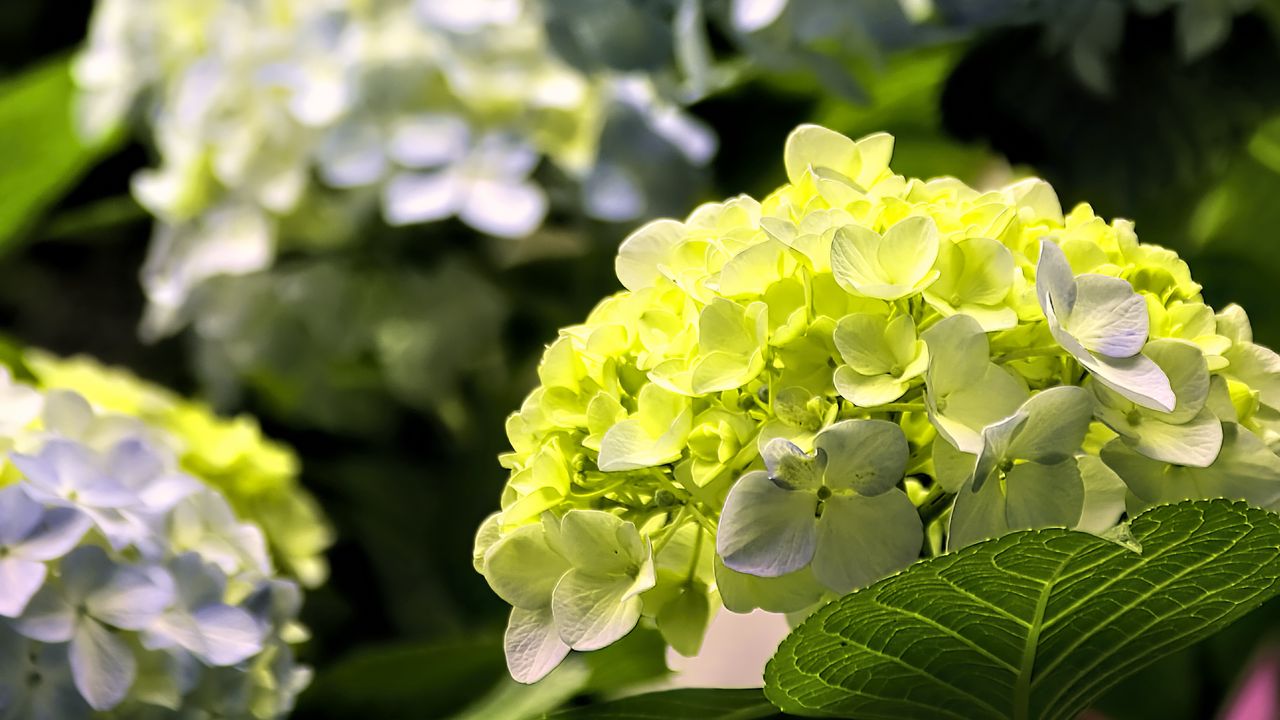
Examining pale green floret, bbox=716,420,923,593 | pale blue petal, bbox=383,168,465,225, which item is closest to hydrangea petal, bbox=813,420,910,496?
pale green floret, bbox=716,420,923,593

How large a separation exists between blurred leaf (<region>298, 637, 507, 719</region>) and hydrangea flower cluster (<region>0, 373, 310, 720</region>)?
0.07m

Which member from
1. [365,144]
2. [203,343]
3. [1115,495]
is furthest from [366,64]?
[1115,495]

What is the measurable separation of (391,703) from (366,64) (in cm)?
17

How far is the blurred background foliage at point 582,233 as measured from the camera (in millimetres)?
348

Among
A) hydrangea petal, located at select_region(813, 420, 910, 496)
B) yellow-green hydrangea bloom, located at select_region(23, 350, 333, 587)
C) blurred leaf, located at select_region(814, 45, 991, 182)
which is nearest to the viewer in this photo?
hydrangea petal, located at select_region(813, 420, 910, 496)

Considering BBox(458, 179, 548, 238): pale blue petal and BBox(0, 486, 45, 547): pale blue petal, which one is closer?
BBox(0, 486, 45, 547): pale blue petal

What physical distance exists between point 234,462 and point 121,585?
9cm

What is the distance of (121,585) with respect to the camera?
0.24m

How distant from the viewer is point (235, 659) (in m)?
0.25

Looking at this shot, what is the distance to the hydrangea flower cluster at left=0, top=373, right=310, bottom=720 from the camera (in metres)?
0.23

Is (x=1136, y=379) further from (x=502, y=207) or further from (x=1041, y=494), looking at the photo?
(x=502, y=207)

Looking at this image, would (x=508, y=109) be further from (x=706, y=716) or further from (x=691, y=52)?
(x=706, y=716)

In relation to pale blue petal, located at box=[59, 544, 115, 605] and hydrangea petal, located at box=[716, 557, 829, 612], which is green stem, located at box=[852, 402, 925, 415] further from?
pale blue petal, located at box=[59, 544, 115, 605]

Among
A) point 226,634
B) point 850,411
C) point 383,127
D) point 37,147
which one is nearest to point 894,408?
point 850,411
